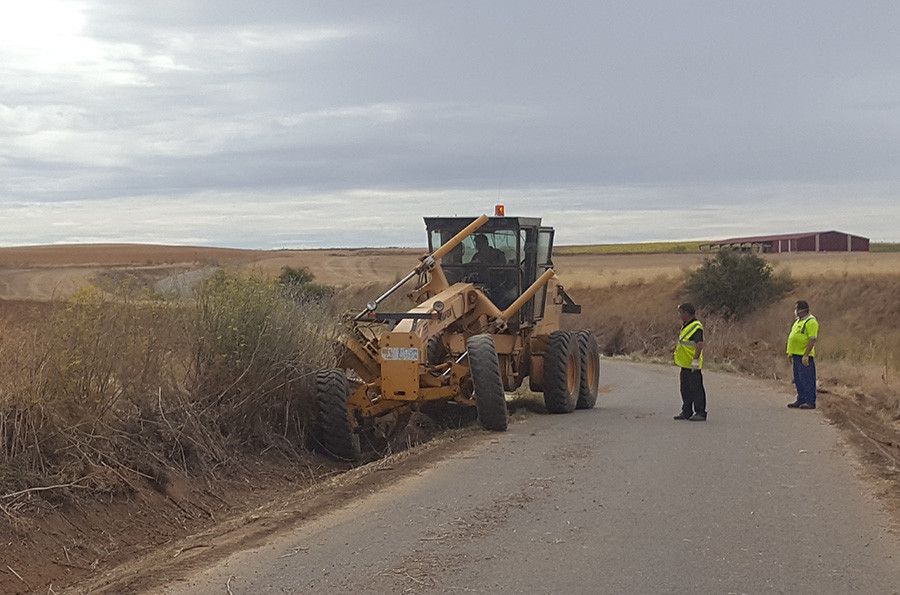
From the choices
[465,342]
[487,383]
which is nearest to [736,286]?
[465,342]

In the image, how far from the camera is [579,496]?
34.4 feet

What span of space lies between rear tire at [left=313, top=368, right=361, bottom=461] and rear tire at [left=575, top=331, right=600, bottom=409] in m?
5.04

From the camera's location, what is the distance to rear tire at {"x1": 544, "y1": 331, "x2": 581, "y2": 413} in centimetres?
1747

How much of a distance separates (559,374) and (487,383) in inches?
116

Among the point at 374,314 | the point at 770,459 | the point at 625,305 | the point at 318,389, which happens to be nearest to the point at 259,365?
the point at 318,389

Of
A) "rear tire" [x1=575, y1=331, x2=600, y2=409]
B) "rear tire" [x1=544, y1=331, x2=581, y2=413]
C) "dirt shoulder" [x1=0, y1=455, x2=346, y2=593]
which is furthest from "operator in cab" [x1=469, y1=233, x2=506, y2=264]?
"dirt shoulder" [x1=0, y1=455, x2=346, y2=593]

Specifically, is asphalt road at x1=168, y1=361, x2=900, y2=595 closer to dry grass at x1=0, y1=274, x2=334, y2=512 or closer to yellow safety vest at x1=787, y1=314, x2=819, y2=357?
dry grass at x1=0, y1=274, x2=334, y2=512

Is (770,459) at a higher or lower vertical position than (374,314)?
lower

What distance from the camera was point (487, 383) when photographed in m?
14.8

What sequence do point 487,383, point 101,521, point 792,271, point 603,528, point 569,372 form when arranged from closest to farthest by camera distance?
point 603,528 → point 101,521 → point 487,383 → point 569,372 → point 792,271

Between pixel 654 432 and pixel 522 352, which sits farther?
pixel 522 352

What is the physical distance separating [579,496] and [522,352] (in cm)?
771

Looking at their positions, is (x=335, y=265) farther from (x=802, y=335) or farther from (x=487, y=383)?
(x=487, y=383)

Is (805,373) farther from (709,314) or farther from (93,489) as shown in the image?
(709,314)
